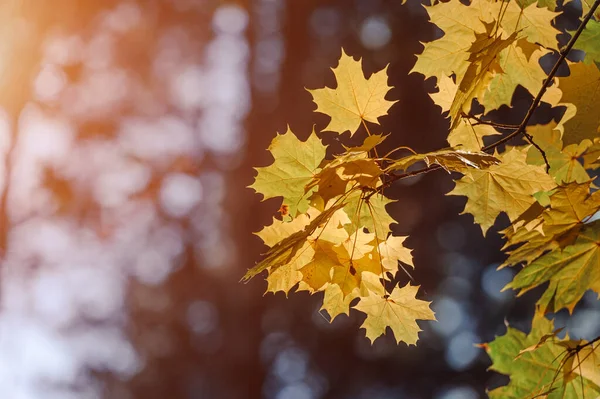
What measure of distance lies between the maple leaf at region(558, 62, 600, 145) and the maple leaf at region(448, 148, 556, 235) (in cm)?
9

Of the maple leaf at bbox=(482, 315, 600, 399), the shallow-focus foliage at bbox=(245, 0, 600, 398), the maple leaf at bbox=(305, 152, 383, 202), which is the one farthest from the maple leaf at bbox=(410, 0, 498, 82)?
the maple leaf at bbox=(482, 315, 600, 399)

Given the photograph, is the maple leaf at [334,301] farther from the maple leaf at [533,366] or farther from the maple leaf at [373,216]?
the maple leaf at [533,366]

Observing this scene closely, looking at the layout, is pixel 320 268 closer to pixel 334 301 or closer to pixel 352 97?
pixel 334 301

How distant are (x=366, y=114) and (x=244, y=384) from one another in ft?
12.8

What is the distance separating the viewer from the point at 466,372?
13.6 feet

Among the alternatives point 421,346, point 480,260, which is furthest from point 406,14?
point 421,346

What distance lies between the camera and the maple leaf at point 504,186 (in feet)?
3.33

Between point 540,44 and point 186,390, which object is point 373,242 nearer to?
Answer: point 540,44

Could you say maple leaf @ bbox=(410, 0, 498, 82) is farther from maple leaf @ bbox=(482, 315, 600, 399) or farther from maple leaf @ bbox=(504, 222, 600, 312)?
maple leaf @ bbox=(482, 315, 600, 399)

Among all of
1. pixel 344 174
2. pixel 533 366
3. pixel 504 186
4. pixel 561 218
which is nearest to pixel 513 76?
pixel 504 186

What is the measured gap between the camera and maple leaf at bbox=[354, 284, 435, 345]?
1119 millimetres

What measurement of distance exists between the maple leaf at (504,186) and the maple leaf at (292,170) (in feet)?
1.06

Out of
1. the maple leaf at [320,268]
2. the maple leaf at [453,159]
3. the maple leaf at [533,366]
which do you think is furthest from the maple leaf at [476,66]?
the maple leaf at [533,366]

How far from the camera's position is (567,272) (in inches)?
37.4
